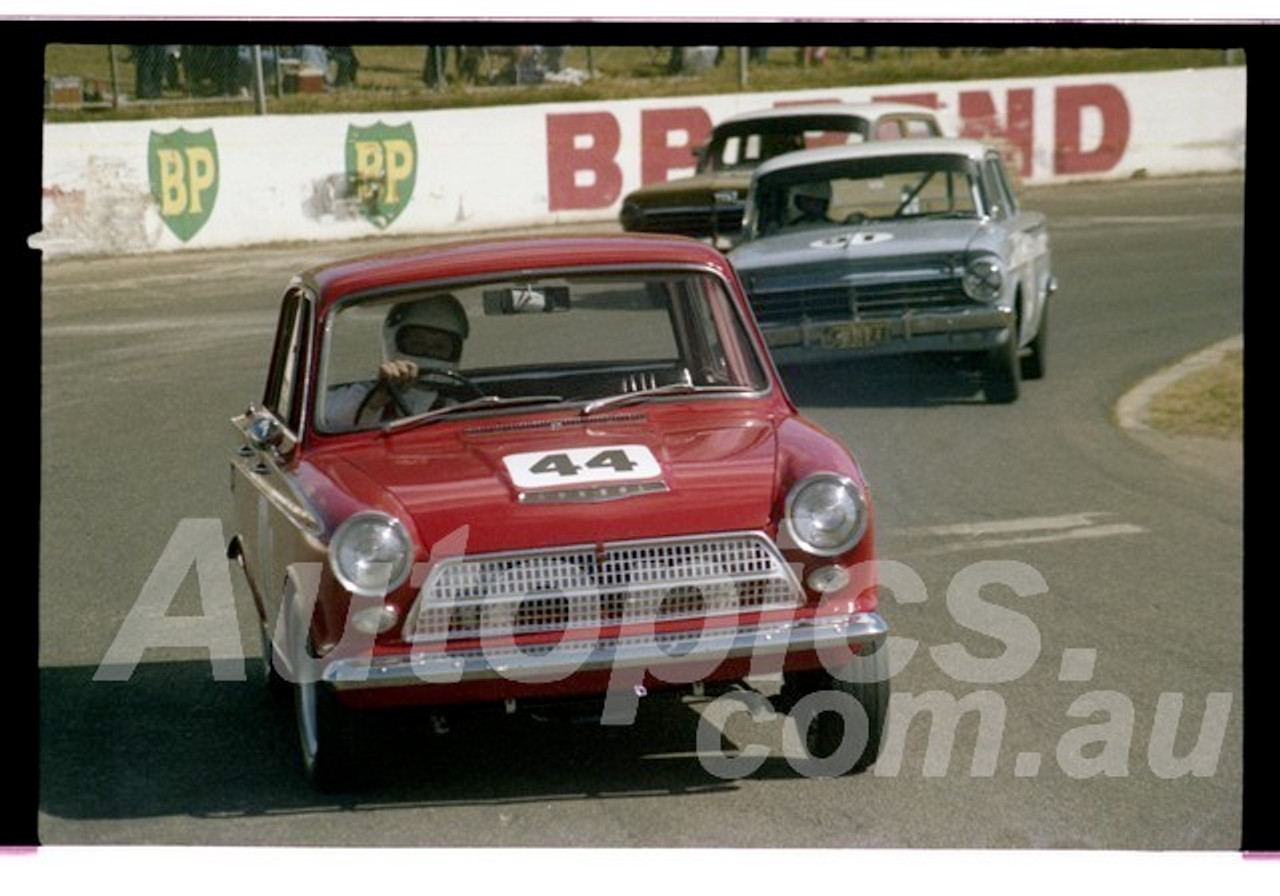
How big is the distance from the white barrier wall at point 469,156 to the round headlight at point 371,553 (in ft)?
51.6

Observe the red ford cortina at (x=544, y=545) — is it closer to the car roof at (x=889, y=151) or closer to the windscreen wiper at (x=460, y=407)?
the windscreen wiper at (x=460, y=407)

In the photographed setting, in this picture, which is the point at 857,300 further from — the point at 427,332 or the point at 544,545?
the point at 544,545

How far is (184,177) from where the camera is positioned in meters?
23.1

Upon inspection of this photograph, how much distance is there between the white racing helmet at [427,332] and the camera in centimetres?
652

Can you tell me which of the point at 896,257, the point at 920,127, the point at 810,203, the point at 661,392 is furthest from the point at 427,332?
the point at 920,127

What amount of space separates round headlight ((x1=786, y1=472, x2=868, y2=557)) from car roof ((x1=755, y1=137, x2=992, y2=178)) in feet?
26.9

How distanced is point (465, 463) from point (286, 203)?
1821cm

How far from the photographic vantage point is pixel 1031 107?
28.6 m

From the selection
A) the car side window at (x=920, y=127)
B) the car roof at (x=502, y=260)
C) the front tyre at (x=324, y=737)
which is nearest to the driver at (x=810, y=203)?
the car side window at (x=920, y=127)

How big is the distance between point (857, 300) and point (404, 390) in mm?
7030

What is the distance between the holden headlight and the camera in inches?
508

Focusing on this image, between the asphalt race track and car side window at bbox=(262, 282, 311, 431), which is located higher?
car side window at bbox=(262, 282, 311, 431)

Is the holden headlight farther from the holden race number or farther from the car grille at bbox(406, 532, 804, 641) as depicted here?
the car grille at bbox(406, 532, 804, 641)

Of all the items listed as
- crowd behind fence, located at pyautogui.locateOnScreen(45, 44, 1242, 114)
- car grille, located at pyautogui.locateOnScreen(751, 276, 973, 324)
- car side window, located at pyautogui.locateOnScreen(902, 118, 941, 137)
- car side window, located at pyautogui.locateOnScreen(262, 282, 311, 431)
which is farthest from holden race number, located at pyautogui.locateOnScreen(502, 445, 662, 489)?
crowd behind fence, located at pyautogui.locateOnScreen(45, 44, 1242, 114)
